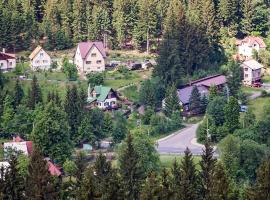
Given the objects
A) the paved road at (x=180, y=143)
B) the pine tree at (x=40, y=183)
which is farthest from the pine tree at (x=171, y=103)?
the pine tree at (x=40, y=183)

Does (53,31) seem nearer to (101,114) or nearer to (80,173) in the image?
(101,114)

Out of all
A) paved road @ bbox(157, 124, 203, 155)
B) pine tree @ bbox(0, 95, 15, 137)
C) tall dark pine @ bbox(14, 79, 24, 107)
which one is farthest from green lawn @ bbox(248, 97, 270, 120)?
pine tree @ bbox(0, 95, 15, 137)

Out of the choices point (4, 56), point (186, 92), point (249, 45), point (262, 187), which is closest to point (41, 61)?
point (4, 56)

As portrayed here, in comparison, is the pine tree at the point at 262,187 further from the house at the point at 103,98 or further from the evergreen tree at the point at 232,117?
the house at the point at 103,98

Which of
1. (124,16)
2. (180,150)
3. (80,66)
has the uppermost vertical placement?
(124,16)

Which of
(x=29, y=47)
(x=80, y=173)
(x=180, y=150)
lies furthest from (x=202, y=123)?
(x=29, y=47)
